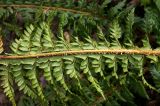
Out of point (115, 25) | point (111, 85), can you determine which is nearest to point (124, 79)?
point (111, 85)

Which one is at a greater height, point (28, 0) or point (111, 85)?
point (28, 0)

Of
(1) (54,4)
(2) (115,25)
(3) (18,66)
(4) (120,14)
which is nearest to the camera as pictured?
(3) (18,66)

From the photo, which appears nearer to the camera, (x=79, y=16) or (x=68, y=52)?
(x=68, y=52)

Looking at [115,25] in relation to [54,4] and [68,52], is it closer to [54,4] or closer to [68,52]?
[68,52]

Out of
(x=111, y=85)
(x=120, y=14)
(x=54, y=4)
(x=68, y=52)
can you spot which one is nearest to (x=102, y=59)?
(x=68, y=52)

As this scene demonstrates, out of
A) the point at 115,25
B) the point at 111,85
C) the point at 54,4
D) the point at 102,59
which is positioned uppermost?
the point at 54,4

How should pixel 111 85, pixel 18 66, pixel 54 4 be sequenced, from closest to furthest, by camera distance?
pixel 18 66 < pixel 111 85 < pixel 54 4

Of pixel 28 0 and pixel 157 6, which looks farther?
pixel 28 0

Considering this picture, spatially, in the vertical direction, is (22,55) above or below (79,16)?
below

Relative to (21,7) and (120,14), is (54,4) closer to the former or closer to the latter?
(21,7)
